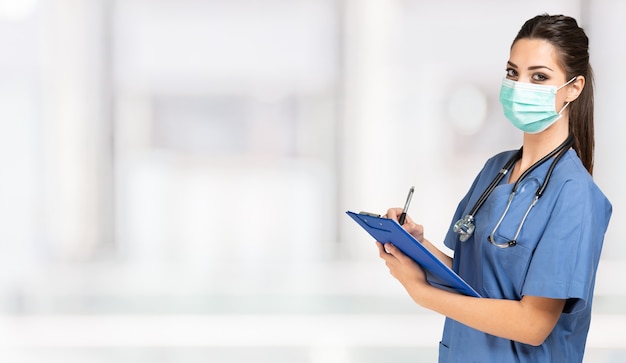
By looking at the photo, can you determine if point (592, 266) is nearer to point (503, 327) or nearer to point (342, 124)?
point (503, 327)

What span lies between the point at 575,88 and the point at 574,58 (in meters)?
0.05

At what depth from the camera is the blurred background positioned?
9.44 feet

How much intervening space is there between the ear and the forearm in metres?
0.32

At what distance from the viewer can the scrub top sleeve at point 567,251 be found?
0.99 metres

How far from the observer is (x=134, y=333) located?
2.81m

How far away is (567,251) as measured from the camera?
1004 mm

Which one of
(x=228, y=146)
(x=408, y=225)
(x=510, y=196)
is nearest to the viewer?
(x=510, y=196)

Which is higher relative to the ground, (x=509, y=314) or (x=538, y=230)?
(x=538, y=230)

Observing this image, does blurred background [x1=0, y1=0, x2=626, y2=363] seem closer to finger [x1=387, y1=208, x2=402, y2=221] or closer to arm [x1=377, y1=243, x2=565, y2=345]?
finger [x1=387, y1=208, x2=402, y2=221]

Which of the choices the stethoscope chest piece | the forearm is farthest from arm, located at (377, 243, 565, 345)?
the stethoscope chest piece

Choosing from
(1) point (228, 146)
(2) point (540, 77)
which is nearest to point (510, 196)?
(2) point (540, 77)

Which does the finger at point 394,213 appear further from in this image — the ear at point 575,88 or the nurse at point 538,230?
the ear at point 575,88

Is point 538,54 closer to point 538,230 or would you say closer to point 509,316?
point 538,230

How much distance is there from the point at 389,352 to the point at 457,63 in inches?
46.8
